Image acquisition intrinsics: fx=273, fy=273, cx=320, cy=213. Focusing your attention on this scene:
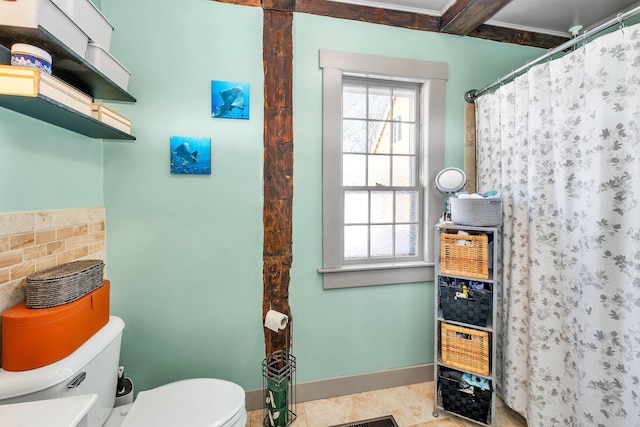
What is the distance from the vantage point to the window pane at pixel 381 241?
2.03 metres

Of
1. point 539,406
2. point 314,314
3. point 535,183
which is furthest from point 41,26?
point 539,406

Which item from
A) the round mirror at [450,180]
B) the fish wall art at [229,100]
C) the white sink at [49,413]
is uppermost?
the fish wall art at [229,100]

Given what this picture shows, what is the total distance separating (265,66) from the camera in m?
1.74

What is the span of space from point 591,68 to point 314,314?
200 centimetres

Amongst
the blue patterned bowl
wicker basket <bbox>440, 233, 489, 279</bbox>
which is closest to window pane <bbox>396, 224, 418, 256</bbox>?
wicker basket <bbox>440, 233, 489, 279</bbox>

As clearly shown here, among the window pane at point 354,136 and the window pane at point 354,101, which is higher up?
the window pane at point 354,101

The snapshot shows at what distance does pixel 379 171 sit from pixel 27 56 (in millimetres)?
1827

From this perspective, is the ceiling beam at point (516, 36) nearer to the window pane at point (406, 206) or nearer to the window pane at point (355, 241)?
the window pane at point (406, 206)

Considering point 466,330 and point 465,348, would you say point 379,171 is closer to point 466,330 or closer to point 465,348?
point 466,330

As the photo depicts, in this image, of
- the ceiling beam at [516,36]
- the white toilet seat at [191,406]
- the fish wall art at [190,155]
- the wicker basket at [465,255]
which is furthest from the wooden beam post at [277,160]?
the ceiling beam at [516,36]

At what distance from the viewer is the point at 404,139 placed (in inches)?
81.9

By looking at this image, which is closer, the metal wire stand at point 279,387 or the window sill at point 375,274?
the metal wire stand at point 279,387

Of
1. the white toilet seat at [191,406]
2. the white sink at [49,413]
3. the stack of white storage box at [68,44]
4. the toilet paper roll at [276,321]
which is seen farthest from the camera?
the toilet paper roll at [276,321]

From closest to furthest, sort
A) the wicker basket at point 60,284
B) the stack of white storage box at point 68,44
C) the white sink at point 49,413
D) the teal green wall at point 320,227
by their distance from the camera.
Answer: the white sink at point 49,413, the stack of white storage box at point 68,44, the wicker basket at point 60,284, the teal green wall at point 320,227
